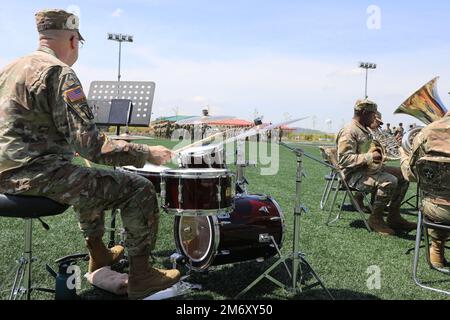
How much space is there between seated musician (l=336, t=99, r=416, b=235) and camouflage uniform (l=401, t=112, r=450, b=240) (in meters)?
1.99

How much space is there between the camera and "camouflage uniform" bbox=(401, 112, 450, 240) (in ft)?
12.9

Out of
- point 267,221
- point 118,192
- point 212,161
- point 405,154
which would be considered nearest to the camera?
point 118,192

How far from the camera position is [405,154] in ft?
15.4

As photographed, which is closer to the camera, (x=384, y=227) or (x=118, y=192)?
(x=118, y=192)

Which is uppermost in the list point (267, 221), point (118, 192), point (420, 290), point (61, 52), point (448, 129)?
point (61, 52)

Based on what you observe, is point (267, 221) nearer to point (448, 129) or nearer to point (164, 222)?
point (448, 129)

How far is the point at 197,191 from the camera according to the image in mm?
3451

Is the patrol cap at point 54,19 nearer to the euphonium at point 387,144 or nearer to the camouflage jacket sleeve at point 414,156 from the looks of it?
the camouflage jacket sleeve at point 414,156

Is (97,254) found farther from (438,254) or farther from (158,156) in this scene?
(438,254)

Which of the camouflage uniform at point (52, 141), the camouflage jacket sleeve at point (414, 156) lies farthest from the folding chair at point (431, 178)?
the camouflage uniform at point (52, 141)

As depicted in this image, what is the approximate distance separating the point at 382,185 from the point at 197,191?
11.6 ft

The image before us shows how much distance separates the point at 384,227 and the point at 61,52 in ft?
15.7
